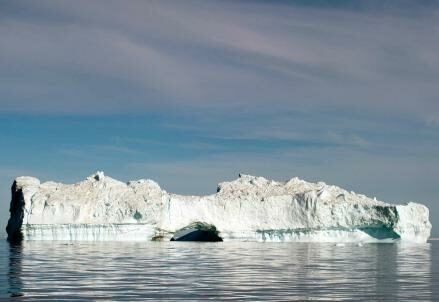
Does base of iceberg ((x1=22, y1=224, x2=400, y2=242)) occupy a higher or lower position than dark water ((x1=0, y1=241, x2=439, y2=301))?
lower

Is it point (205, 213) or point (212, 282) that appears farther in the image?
point (205, 213)

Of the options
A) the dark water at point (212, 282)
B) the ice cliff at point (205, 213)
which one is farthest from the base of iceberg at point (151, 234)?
the dark water at point (212, 282)

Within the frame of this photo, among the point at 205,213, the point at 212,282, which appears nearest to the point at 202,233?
the point at 205,213

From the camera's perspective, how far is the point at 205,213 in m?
57.4

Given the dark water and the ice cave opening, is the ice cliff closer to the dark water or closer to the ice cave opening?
the ice cave opening

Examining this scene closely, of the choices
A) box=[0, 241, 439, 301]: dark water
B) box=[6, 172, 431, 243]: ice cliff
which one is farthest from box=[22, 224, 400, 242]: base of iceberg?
box=[0, 241, 439, 301]: dark water

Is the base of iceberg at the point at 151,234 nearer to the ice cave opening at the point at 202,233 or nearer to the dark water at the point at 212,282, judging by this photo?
the ice cave opening at the point at 202,233

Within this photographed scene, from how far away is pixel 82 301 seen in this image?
522 inches

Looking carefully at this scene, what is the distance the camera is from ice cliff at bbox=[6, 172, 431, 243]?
180ft

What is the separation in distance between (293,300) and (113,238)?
142 feet

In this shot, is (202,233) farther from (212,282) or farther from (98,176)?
(212,282)

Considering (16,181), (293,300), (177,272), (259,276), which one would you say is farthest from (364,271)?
(16,181)

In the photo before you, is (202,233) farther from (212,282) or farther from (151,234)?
(212,282)

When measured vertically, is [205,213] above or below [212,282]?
above
